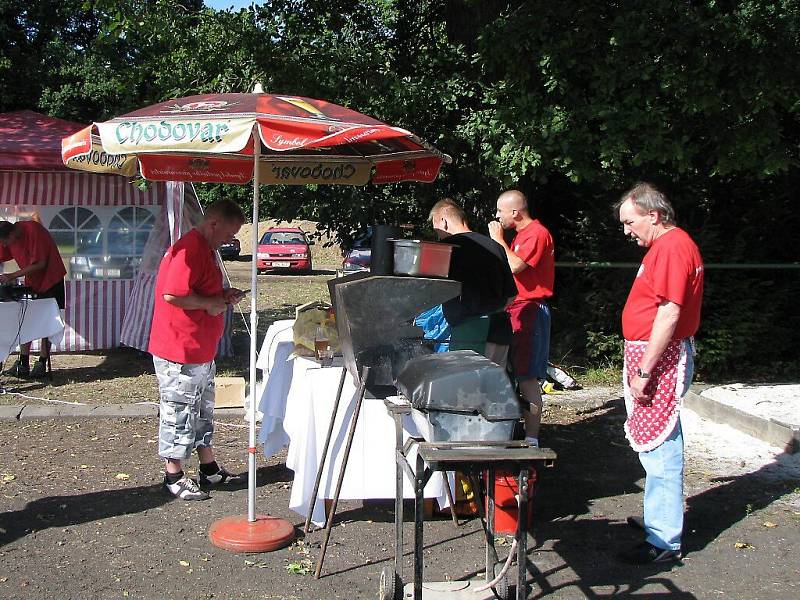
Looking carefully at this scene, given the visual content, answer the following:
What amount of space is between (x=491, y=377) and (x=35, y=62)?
19.7 m

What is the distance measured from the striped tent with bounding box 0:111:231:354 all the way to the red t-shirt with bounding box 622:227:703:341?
663cm

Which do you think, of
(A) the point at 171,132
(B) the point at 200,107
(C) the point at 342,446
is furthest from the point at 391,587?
(B) the point at 200,107

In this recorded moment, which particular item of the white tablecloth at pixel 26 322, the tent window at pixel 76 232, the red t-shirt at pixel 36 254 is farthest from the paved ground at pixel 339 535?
the tent window at pixel 76 232

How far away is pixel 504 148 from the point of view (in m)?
8.66

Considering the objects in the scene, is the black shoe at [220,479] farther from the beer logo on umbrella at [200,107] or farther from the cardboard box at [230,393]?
the beer logo on umbrella at [200,107]

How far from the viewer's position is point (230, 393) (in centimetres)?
813

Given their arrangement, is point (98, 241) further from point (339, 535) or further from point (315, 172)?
point (339, 535)

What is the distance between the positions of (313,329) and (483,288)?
116 centimetres

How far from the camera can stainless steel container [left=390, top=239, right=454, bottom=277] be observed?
4230mm

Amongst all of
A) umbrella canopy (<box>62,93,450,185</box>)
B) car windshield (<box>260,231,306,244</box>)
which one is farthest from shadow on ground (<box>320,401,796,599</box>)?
car windshield (<box>260,231,306,244</box>)

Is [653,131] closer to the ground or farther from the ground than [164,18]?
closer to the ground

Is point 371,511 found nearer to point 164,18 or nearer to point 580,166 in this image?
point 580,166

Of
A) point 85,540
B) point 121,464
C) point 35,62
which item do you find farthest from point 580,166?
point 35,62

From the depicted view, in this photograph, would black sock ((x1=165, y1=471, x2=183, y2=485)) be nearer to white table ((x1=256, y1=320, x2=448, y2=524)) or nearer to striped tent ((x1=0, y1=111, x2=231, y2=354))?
white table ((x1=256, y1=320, x2=448, y2=524))
